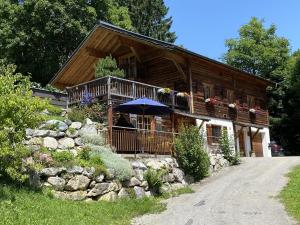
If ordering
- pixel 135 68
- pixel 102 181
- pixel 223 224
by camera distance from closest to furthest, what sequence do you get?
pixel 223 224 < pixel 102 181 < pixel 135 68

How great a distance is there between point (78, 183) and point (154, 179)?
12.2ft

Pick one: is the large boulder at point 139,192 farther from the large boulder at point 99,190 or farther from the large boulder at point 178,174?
the large boulder at point 178,174

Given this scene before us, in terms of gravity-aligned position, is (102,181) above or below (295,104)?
below

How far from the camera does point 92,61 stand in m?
29.4

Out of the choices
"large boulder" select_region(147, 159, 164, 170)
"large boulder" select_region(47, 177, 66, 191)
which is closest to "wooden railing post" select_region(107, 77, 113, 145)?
"large boulder" select_region(147, 159, 164, 170)

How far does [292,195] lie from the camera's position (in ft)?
56.4

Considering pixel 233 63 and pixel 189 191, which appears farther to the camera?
pixel 233 63

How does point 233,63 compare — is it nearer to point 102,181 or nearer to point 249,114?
point 249,114

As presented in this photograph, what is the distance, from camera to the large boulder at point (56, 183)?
1552cm

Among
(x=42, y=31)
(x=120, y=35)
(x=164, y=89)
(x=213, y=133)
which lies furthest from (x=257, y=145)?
Result: (x=42, y=31)

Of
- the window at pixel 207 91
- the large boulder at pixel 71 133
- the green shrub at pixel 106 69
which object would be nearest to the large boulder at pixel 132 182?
the large boulder at pixel 71 133

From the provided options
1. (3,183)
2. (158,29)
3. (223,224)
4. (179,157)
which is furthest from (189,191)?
(158,29)

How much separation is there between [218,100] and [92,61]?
854 cm

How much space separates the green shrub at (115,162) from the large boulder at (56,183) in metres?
2.05
